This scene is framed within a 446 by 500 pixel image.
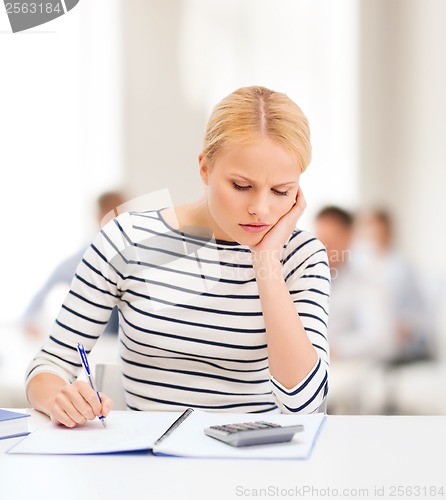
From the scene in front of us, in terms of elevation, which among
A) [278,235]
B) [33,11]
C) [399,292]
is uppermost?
[33,11]

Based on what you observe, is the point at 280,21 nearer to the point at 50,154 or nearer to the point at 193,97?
the point at 193,97

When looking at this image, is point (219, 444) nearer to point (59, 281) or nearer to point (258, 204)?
point (258, 204)

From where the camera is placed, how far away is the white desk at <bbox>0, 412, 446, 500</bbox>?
2.51ft

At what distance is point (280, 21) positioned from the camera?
14.4ft

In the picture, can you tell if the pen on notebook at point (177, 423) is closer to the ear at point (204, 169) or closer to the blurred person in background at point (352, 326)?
the ear at point (204, 169)

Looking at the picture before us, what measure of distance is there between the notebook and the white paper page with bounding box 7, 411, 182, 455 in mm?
24

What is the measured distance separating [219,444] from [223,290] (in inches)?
17.2

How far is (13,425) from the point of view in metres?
0.98

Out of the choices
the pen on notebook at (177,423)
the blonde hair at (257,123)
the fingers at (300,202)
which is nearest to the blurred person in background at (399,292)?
the fingers at (300,202)

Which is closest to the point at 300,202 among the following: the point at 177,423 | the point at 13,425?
the point at 177,423

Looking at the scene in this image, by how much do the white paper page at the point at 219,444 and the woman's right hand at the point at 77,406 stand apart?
11cm

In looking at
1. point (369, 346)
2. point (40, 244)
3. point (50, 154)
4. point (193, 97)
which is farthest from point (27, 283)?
point (369, 346)

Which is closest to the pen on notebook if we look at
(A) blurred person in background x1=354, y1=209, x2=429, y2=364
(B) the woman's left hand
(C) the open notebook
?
(C) the open notebook

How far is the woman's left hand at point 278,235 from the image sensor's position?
1.25 m
